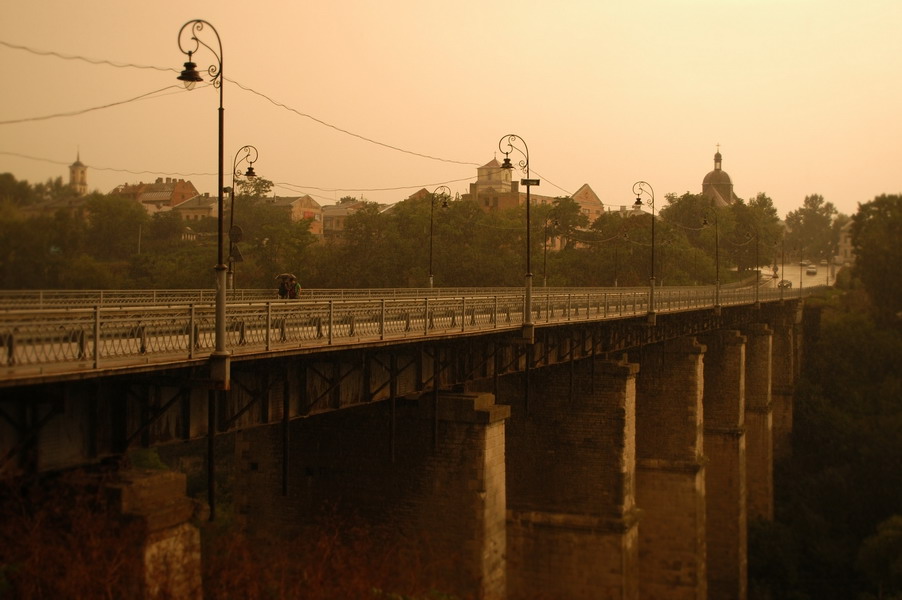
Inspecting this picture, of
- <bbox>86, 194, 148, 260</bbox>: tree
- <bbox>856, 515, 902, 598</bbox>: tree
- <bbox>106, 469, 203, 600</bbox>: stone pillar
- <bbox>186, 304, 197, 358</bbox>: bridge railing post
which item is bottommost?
<bbox>856, 515, 902, 598</bbox>: tree

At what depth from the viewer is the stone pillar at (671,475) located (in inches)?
1332

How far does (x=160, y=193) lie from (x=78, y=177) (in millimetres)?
12291

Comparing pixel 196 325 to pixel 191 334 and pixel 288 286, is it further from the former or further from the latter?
pixel 288 286

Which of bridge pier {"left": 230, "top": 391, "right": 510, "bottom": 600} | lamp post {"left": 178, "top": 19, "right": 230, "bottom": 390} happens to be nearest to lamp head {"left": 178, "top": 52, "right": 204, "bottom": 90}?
lamp post {"left": 178, "top": 19, "right": 230, "bottom": 390}

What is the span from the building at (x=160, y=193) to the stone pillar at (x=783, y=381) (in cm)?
4424

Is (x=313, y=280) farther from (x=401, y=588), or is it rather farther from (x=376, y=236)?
(x=401, y=588)

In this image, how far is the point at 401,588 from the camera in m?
19.2

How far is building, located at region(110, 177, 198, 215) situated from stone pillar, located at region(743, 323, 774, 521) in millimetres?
34652

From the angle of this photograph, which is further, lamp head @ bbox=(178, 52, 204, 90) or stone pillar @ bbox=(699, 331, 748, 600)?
stone pillar @ bbox=(699, 331, 748, 600)

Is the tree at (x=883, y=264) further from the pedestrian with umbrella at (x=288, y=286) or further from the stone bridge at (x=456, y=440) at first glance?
the pedestrian with umbrella at (x=288, y=286)

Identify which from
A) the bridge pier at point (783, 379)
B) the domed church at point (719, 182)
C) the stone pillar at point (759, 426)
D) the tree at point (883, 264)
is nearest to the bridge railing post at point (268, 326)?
the stone pillar at point (759, 426)

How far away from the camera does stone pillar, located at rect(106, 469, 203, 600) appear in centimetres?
1191

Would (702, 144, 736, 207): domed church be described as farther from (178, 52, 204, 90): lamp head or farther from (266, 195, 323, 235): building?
(178, 52, 204, 90): lamp head

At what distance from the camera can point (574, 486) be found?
2806 centimetres
